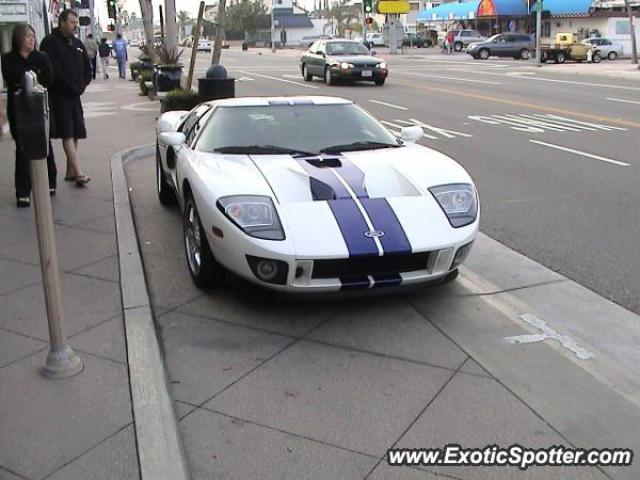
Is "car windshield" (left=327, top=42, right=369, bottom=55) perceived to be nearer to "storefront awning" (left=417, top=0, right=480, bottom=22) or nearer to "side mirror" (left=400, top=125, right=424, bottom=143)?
"side mirror" (left=400, top=125, right=424, bottom=143)

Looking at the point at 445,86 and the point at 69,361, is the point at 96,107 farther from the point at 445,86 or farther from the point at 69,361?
the point at 69,361

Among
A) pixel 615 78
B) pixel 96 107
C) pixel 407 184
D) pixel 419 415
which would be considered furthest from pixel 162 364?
pixel 615 78

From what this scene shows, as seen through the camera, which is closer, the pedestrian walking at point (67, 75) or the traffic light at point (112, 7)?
the pedestrian walking at point (67, 75)

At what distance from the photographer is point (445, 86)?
24.0m

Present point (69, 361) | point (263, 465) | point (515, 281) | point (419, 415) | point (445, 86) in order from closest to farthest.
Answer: point (263, 465), point (419, 415), point (69, 361), point (515, 281), point (445, 86)

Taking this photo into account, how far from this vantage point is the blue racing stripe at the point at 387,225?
14.1 ft

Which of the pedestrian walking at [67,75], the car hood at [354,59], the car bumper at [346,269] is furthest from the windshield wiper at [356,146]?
the car hood at [354,59]

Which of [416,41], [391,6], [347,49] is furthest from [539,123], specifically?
[416,41]

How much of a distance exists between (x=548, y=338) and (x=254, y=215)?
1940mm

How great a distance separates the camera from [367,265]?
4305 mm

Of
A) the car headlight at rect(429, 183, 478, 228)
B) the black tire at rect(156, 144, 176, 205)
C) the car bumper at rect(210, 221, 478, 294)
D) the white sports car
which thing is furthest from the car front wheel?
the car bumper at rect(210, 221, 478, 294)

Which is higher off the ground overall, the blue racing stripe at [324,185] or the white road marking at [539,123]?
the blue racing stripe at [324,185]

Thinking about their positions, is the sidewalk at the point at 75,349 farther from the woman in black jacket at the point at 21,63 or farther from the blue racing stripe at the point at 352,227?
the blue racing stripe at the point at 352,227

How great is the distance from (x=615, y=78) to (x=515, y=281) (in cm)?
2639
